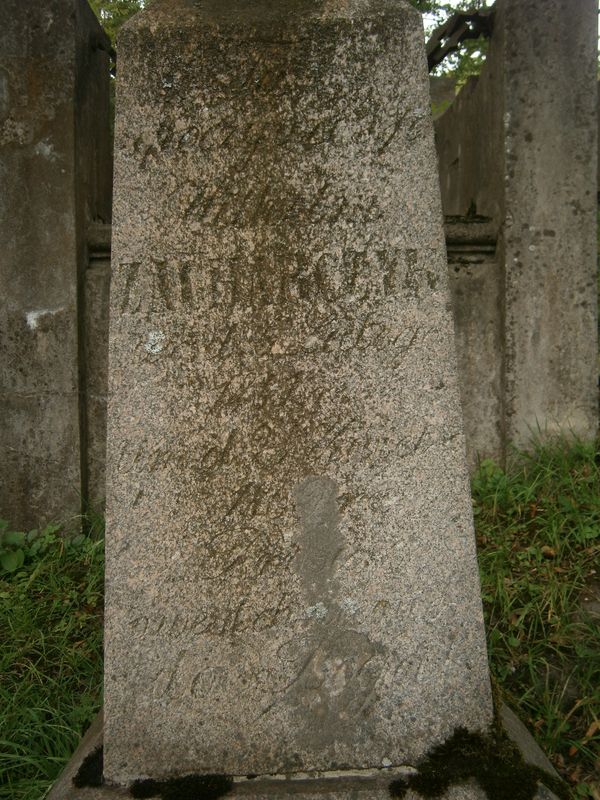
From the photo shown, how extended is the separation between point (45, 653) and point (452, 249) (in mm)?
3066

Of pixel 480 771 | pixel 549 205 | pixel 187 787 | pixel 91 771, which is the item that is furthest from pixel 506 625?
pixel 549 205

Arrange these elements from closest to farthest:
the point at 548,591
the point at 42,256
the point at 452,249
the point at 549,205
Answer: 1. the point at 548,591
2. the point at 42,256
3. the point at 549,205
4. the point at 452,249

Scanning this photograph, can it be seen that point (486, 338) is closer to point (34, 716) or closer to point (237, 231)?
point (237, 231)

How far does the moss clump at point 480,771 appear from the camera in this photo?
1.33 meters

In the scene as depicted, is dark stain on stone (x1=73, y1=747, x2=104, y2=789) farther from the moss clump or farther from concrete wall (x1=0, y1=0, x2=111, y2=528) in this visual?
concrete wall (x1=0, y1=0, x2=111, y2=528)

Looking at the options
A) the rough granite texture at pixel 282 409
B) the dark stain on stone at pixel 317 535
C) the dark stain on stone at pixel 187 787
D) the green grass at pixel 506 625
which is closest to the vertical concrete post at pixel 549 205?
the green grass at pixel 506 625

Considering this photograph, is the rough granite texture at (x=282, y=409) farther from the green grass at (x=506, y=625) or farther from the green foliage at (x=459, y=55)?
the green foliage at (x=459, y=55)

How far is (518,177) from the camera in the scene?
141 inches

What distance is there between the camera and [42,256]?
333 centimetres

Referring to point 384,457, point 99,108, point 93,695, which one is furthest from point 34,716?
point 99,108

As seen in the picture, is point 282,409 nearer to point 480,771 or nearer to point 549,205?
point 480,771

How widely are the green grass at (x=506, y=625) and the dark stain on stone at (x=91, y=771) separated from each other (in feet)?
1.74

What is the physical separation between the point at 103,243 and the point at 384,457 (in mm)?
2612

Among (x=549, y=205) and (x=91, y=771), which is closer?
(x=91, y=771)
